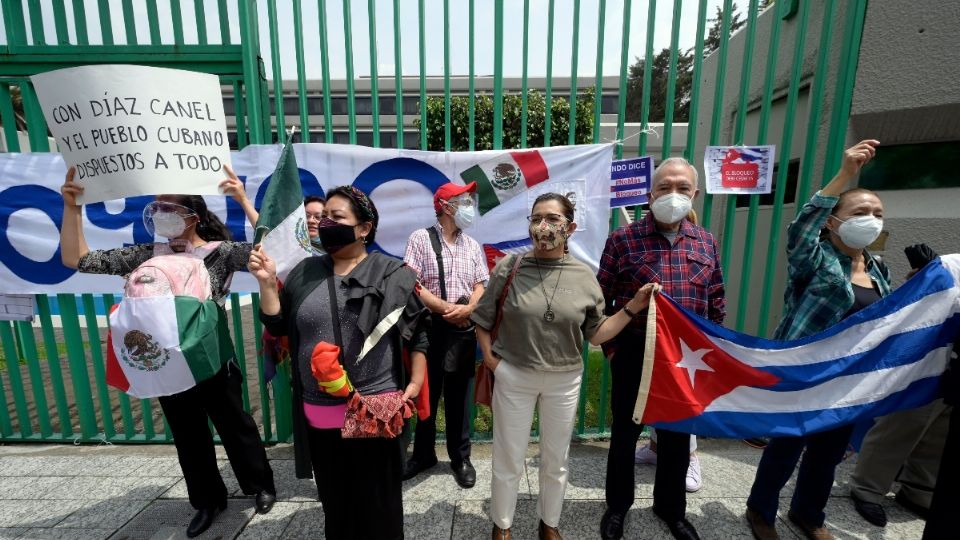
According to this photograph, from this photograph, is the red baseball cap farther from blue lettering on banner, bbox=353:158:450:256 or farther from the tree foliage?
the tree foliage

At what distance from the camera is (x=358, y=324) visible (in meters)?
1.86

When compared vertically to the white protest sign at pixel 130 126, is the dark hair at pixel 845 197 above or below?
below

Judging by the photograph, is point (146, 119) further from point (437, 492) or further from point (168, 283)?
point (437, 492)

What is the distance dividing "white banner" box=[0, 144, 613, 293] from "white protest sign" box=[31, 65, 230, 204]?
1049mm

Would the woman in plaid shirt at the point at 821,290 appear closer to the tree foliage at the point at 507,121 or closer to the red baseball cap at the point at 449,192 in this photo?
the red baseball cap at the point at 449,192

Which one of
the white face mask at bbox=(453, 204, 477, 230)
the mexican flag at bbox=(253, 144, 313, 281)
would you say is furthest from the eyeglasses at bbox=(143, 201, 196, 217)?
the white face mask at bbox=(453, 204, 477, 230)

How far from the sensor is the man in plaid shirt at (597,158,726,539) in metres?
2.27

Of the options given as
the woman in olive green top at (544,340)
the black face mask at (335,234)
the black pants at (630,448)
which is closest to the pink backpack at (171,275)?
the black face mask at (335,234)

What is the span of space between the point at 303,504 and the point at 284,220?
196cm

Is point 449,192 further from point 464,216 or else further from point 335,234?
point 335,234

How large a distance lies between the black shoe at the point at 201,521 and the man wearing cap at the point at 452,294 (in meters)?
1.19

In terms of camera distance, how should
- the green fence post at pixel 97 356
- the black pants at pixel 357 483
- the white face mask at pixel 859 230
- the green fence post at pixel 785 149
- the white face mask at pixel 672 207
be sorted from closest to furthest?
the black pants at pixel 357 483, the white face mask at pixel 859 230, the white face mask at pixel 672 207, the green fence post at pixel 785 149, the green fence post at pixel 97 356

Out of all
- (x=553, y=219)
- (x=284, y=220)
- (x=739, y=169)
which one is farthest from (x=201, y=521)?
(x=739, y=169)

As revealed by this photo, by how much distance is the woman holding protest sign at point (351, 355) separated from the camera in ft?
6.09
